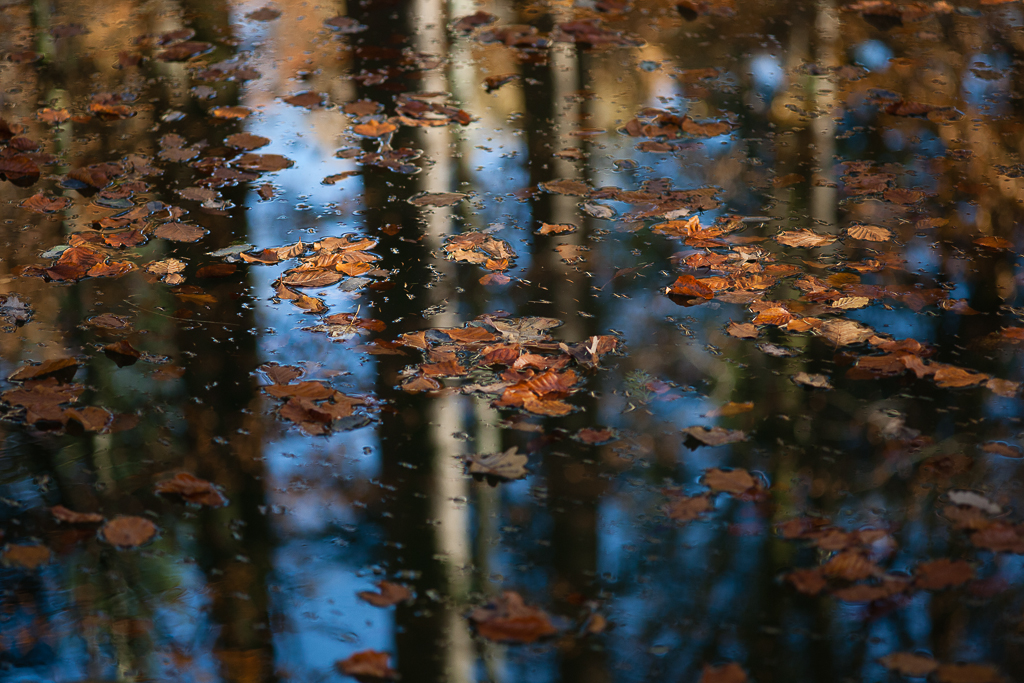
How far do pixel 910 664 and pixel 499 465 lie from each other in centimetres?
110

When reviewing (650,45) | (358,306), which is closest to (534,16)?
(650,45)

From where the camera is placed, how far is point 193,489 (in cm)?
225

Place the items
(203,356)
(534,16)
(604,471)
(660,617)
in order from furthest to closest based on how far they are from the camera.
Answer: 1. (534,16)
2. (203,356)
3. (604,471)
4. (660,617)

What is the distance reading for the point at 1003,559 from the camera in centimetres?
202

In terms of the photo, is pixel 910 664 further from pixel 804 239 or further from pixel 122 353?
pixel 122 353

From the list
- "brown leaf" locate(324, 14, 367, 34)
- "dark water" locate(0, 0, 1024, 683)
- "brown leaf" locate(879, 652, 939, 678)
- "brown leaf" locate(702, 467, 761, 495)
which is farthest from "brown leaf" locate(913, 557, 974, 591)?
"brown leaf" locate(324, 14, 367, 34)

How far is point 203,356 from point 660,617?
1744 millimetres

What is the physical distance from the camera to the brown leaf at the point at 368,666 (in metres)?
1.78

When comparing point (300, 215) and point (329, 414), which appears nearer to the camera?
point (329, 414)

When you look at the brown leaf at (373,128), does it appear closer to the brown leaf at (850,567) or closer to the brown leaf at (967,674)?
the brown leaf at (850,567)

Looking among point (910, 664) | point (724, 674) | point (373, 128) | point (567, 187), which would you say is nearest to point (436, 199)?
point (567, 187)

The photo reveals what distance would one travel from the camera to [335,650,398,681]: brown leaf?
1.78 m

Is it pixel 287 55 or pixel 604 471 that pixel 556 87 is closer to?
pixel 287 55

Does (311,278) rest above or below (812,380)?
above
